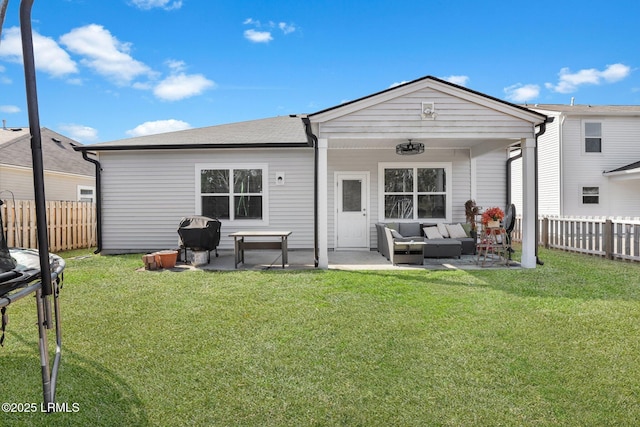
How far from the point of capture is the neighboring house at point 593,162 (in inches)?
554

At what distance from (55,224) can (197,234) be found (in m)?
5.51

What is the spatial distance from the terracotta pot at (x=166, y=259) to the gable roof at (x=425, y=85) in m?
4.19

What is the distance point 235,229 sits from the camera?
9844mm

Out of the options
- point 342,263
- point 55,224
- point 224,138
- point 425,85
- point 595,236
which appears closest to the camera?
point 425,85

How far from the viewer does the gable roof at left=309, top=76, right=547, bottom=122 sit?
7066 mm

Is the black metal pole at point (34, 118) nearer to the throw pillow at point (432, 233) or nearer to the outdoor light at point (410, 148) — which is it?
the outdoor light at point (410, 148)

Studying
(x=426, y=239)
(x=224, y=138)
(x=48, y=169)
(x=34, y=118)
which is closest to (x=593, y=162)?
(x=426, y=239)

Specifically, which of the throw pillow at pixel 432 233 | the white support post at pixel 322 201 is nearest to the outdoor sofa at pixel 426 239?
the throw pillow at pixel 432 233

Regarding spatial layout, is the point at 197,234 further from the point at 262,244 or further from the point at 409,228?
the point at 409,228

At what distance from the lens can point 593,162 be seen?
1423 cm

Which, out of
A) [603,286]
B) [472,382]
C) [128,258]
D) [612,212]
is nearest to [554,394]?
[472,382]

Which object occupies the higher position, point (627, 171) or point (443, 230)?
point (627, 171)

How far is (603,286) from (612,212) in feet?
37.5

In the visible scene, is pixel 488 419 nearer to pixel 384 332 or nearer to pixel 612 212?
pixel 384 332
